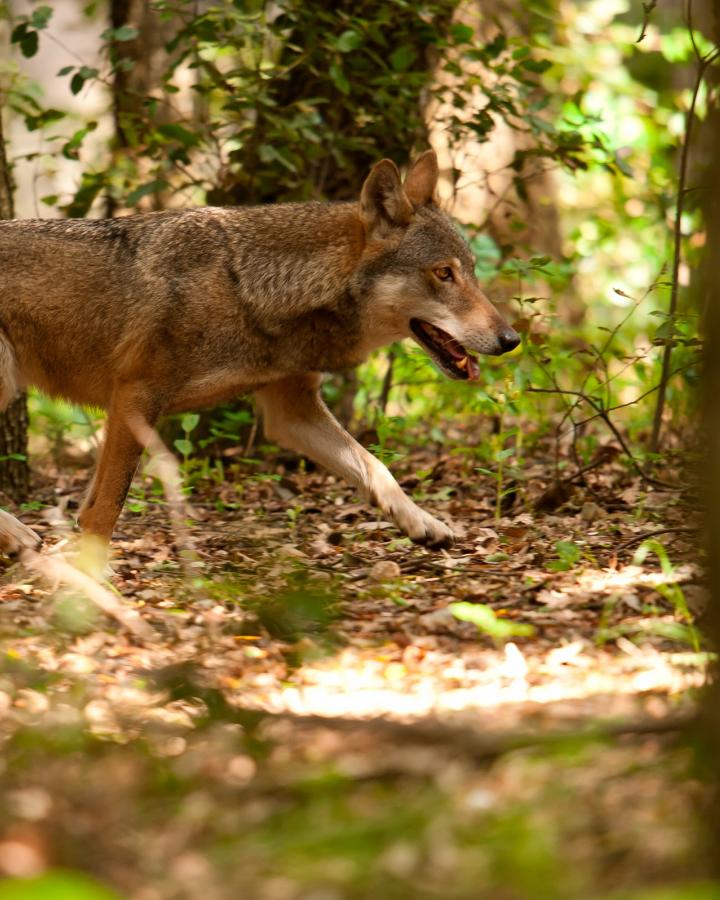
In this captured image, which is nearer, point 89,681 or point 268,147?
point 89,681

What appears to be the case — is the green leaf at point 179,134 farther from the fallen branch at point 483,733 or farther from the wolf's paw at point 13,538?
the fallen branch at point 483,733

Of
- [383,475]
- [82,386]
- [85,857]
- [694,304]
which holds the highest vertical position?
[694,304]

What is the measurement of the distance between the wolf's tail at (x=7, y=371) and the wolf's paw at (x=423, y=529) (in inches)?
90.8

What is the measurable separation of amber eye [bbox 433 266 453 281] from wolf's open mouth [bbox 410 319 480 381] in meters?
0.27

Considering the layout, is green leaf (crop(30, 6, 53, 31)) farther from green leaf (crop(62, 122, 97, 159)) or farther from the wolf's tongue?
the wolf's tongue

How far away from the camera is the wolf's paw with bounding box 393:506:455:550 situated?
5887 millimetres

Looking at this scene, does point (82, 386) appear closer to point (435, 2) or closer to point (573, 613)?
point (573, 613)

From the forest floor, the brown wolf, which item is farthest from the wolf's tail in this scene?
the forest floor

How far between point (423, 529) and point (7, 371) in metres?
2.50

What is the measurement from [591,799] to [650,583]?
206 cm

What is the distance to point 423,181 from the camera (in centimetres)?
641

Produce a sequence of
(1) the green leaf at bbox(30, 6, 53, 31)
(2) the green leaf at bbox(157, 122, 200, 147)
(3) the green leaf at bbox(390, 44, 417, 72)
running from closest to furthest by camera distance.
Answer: (1) the green leaf at bbox(30, 6, 53, 31) < (2) the green leaf at bbox(157, 122, 200, 147) < (3) the green leaf at bbox(390, 44, 417, 72)

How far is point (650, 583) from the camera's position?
15.8 feet

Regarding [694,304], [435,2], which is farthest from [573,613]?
[435,2]
